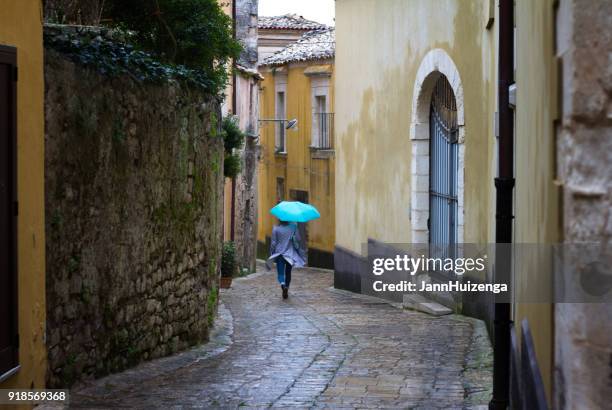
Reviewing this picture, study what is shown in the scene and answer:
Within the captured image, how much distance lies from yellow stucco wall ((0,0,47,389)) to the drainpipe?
3.03 m

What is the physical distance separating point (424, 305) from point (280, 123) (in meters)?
23.2

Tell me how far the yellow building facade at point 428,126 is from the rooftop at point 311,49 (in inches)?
433

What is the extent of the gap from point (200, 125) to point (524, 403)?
754cm

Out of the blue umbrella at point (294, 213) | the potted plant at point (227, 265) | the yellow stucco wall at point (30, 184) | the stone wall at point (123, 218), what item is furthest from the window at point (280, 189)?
the yellow stucco wall at point (30, 184)

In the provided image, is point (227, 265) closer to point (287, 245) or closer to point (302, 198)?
point (287, 245)

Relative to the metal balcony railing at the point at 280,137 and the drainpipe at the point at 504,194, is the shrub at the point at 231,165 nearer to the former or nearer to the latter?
the drainpipe at the point at 504,194

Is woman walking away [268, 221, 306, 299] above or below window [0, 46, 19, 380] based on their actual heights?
below

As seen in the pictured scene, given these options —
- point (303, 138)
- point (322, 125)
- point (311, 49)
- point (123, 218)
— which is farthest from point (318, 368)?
point (311, 49)

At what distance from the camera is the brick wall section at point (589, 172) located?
309 cm

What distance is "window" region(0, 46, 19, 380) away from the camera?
6609 mm

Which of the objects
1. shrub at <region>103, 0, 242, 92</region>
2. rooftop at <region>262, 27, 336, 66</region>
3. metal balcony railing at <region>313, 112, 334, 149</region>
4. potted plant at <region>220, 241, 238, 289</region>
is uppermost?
rooftop at <region>262, 27, 336, 66</region>

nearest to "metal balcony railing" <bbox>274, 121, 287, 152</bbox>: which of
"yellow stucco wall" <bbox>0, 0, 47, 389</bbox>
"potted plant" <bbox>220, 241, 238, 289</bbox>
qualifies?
"potted plant" <bbox>220, 241, 238, 289</bbox>

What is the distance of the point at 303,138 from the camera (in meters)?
34.8

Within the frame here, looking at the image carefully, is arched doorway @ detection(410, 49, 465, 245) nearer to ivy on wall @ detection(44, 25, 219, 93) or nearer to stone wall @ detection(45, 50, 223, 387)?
stone wall @ detection(45, 50, 223, 387)
